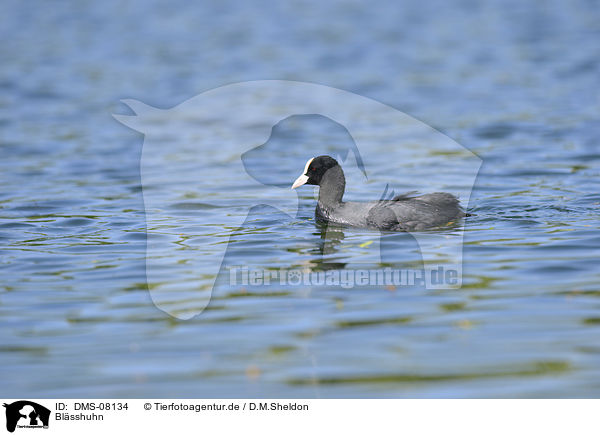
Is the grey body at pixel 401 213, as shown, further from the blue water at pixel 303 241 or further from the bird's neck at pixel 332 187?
the blue water at pixel 303 241

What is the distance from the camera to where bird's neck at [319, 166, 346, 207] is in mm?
9953

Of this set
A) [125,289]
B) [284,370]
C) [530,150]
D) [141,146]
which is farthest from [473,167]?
[284,370]

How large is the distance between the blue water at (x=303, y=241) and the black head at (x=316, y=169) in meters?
0.52

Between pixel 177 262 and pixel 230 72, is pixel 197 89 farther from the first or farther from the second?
pixel 177 262

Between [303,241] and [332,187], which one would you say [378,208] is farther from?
[303,241]

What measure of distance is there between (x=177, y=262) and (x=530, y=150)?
7.81 metres

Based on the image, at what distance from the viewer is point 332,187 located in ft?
32.7
